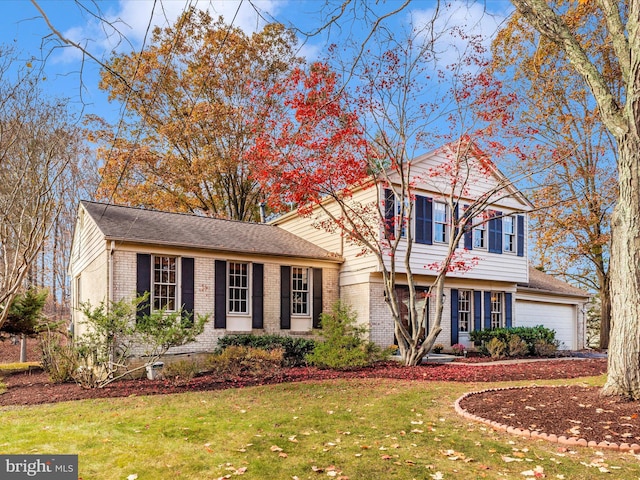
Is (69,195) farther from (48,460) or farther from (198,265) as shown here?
(48,460)

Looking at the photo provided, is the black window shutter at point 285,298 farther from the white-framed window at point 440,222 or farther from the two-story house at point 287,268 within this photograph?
the white-framed window at point 440,222

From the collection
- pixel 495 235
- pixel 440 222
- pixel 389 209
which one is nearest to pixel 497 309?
pixel 495 235

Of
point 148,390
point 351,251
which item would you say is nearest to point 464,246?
point 351,251

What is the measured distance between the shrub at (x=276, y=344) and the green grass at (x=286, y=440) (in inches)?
197

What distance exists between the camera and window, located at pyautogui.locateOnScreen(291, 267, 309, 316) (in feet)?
53.3

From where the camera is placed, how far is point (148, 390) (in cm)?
998

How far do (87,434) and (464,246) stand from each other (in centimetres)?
1413

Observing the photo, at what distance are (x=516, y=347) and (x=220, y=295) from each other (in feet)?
33.3

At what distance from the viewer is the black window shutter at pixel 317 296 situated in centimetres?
1641

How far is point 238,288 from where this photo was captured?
15133mm

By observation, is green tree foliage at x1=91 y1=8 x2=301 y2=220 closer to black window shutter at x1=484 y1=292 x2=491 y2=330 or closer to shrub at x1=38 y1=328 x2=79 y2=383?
black window shutter at x1=484 y1=292 x2=491 y2=330

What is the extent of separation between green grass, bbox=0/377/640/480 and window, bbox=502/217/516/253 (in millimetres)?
11772

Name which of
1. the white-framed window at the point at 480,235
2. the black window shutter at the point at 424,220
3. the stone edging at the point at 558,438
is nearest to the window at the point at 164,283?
the black window shutter at the point at 424,220

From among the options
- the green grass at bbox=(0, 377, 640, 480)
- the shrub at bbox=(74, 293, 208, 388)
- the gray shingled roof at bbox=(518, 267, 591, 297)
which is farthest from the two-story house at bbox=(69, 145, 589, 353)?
the green grass at bbox=(0, 377, 640, 480)
